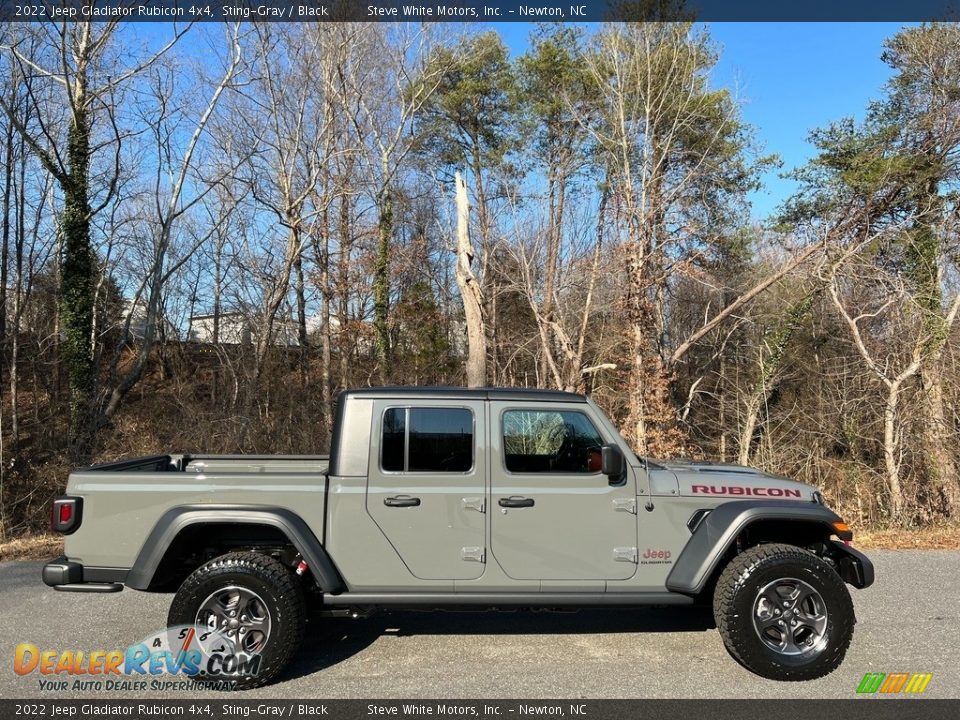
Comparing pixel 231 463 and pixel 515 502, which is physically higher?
pixel 231 463

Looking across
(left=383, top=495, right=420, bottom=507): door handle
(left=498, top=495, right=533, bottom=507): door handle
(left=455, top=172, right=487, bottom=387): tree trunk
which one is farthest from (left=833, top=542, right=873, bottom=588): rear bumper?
(left=455, top=172, right=487, bottom=387): tree trunk

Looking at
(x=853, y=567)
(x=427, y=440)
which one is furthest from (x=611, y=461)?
(x=853, y=567)

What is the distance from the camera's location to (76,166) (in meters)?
14.6

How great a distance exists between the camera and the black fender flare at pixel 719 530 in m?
4.02

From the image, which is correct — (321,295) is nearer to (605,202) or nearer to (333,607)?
(605,202)

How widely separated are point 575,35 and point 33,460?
19686 millimetres

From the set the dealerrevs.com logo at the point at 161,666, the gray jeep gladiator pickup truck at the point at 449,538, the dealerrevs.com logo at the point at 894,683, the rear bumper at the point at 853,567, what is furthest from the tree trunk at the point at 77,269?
the dealerrevs.com logo at the point at 894,683

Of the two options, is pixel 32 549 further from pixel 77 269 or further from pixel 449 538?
pixel 77 269

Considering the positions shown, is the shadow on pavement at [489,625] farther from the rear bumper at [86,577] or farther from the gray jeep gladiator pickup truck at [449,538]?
the rear bumper at [86,577]

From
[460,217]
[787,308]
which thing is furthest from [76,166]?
[787,308]

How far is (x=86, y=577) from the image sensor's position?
401cm

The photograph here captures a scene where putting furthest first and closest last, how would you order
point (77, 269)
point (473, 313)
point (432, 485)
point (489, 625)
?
point (77, 269), point (473, 313), point (489, 625), point (432, 485)

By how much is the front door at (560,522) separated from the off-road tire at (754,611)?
0.61 m

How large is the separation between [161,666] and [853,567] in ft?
14.3
